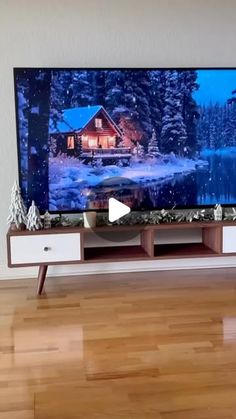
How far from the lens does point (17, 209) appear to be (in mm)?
3453

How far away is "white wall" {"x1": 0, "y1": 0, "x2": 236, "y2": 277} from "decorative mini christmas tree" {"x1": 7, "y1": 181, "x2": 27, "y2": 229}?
0.28 meters

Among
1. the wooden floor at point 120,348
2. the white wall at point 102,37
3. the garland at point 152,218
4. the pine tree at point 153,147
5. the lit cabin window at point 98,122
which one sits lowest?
the wooden floor at point 120,348

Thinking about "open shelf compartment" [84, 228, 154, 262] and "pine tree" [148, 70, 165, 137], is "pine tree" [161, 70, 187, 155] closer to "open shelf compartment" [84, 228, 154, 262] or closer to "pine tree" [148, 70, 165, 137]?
"pine tree" [148, 70, 165, 137]

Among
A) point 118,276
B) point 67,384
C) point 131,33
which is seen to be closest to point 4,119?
point 131,33

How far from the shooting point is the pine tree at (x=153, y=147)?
3.71 meters

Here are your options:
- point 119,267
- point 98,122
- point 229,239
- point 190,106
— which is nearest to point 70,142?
point 98,122

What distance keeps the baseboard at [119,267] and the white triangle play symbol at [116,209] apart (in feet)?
1.71

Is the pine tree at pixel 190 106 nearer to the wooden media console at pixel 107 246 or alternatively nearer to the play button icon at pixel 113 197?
the play button icon at pixel 113 197

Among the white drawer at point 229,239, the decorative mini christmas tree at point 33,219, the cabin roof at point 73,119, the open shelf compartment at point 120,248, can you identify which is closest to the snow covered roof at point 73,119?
the cabin roof at point 73,119

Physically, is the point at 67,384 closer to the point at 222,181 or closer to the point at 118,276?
the point at 118,276

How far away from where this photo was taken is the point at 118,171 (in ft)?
12.2

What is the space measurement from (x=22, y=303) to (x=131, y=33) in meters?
2.10

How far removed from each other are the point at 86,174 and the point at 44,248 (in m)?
0.64

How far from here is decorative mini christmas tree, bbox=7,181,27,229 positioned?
3453 millimetres
